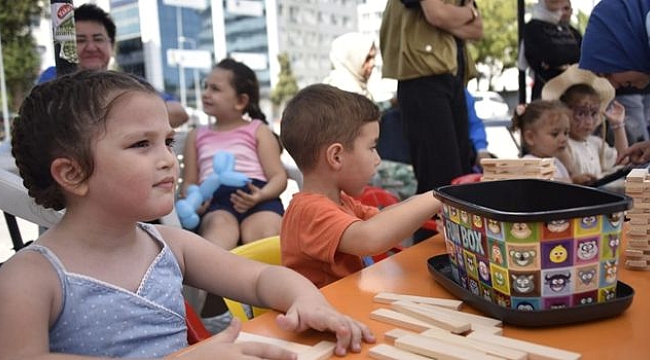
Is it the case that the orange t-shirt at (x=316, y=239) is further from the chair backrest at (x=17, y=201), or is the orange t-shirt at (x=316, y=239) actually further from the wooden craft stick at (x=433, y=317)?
the chair backrest at (x=17, y=201)

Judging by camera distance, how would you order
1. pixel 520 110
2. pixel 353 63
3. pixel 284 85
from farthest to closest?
pixel 284 85, pixel 353 63, pixel 520 110

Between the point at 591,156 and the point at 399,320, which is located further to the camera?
the point at 591,156

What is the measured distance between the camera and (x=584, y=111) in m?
3.25

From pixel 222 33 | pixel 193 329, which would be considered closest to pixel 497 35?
pixel 222 33

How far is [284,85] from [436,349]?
912 inches

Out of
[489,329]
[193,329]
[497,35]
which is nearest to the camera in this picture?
[489,329]

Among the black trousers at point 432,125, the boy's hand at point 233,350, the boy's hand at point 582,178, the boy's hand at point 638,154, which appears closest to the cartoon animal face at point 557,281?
the boy's hand at point 233,350

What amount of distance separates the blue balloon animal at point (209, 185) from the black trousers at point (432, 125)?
75 centimetres

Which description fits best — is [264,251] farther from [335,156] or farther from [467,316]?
[467,316]

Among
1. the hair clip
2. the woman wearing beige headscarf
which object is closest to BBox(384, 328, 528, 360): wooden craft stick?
the hair clip

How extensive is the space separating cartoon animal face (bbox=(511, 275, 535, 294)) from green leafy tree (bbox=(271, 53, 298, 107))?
21848 millimetres

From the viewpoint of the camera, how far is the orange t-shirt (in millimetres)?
1375

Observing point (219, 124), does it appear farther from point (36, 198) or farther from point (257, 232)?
point (36, 198)

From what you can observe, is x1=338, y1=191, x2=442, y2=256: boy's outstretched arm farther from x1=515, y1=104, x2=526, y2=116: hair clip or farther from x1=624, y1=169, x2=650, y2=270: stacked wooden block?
x1=515, y1=104, x2=526, y2=116: hair clip
